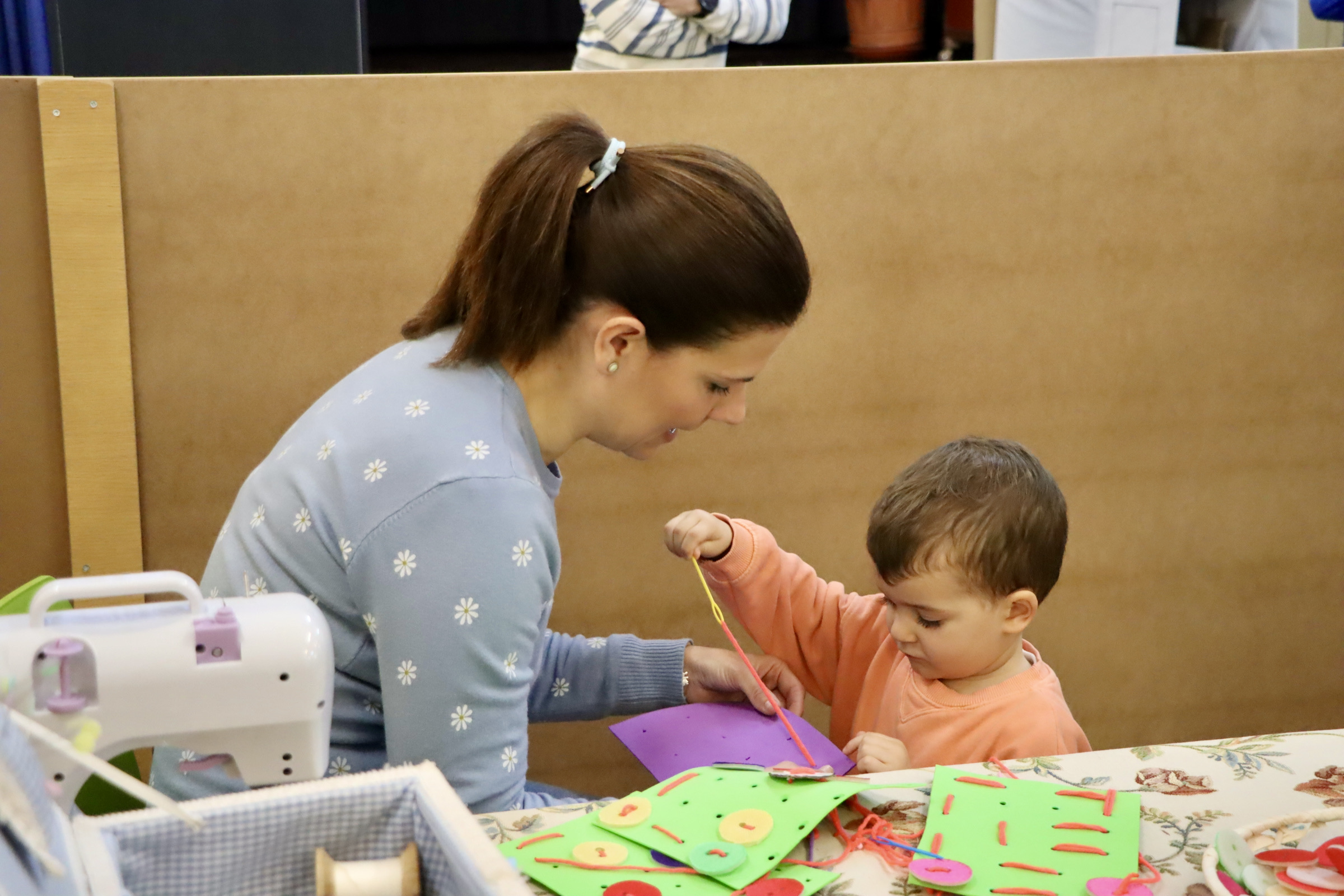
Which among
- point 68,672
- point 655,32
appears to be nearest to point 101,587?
point 68,672

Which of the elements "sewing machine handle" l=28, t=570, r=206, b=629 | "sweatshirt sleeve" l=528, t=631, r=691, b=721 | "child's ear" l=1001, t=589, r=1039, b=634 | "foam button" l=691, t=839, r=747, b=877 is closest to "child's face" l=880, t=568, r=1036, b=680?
"child's ear" l=1001, t=589, r=1039, b=634

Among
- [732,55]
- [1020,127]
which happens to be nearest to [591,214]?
[1020,127]

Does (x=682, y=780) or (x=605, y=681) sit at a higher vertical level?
(x=682, y=780)

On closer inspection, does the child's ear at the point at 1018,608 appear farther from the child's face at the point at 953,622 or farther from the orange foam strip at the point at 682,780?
the orange foam strip at the point at 682,780

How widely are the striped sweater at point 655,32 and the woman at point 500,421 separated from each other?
106cm

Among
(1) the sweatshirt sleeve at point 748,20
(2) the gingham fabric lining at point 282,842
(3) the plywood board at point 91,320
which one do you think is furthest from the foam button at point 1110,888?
(1) the sweatshirt sleeve at point 748,20

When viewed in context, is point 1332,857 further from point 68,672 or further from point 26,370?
point 26,370

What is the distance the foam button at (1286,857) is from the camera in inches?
28.7

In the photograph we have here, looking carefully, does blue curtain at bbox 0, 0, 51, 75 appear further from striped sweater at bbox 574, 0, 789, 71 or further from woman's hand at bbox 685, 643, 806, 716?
woman's hand at bbox 685, 643, 806, 716

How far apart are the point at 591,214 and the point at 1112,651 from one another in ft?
3.59

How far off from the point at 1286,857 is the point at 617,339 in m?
0.60

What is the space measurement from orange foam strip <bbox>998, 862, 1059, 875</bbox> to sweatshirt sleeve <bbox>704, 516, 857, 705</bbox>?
1.93 ft

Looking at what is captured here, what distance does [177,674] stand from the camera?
2.01 ft

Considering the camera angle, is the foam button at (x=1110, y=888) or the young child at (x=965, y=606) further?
the young child at (x=965, y=606)
